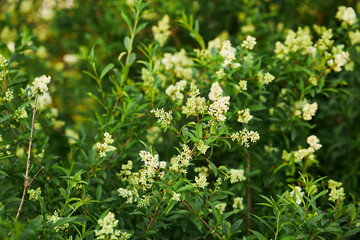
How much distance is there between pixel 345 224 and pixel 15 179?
1666 millimetres

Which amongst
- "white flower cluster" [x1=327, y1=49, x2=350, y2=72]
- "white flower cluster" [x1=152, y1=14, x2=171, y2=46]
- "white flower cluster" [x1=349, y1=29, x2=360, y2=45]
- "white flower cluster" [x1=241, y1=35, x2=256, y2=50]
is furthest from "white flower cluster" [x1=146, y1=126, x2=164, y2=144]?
"white flower cluster" [x1=349, y1=29, x2=360, y2=45]

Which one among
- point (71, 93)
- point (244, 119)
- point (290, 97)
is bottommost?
point (71, 93)

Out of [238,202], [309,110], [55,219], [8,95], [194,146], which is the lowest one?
[238,202]

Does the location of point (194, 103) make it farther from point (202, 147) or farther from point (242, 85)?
point (242, 85)

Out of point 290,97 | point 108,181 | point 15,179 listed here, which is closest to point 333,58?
point 290,97

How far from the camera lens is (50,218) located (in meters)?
1.37

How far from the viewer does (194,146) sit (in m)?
1.43

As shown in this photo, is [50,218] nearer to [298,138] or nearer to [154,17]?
[298,138]

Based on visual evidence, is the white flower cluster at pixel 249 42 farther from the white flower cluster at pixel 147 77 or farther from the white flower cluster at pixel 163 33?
the white flower cluster at pixel 163 33

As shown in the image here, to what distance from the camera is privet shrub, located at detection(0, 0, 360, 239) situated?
146 cm

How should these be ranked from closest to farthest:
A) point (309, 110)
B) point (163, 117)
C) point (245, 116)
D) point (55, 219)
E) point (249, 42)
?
point (55, 219) → point (163, 117) → point (245, 116) → point (249, 42) → point (309, 110)

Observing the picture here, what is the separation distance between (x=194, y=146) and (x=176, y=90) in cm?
60

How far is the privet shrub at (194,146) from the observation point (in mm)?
1459

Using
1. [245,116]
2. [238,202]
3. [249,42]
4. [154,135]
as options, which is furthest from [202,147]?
[154,135]
